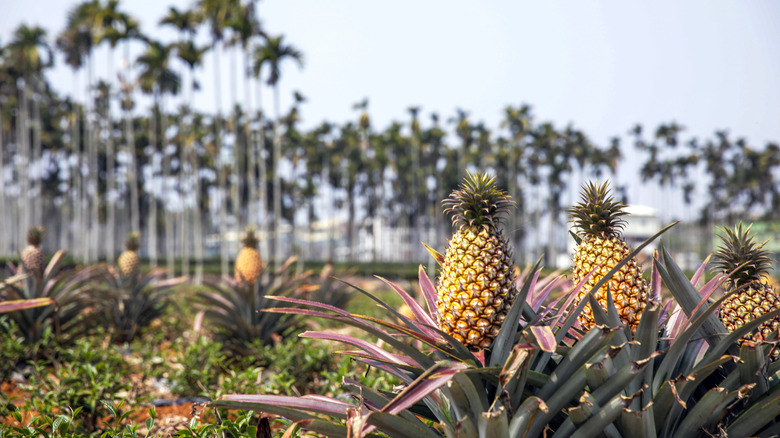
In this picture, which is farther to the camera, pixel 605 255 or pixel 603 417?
pixel 605 255

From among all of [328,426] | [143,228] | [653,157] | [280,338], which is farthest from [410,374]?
[653,157]

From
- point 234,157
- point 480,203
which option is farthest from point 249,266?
point 234,157

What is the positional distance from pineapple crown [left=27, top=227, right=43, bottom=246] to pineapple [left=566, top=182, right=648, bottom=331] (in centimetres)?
847

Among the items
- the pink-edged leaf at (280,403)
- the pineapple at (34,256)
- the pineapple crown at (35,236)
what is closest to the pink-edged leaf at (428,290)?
the pink-edged leaf at (280,403)

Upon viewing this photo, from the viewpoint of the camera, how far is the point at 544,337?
193cm

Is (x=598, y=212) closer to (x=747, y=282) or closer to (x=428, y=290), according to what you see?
(x=747, y=282)

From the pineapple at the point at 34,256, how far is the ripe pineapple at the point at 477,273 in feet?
20.8

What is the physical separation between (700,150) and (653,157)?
6.62m

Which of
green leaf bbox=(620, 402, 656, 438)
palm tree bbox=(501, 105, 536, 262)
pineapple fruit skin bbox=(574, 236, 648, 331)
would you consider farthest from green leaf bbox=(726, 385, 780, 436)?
palm tree bbox=(501, 105, 536, 262)

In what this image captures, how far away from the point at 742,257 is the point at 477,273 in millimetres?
1290

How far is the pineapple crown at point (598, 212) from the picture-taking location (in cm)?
243

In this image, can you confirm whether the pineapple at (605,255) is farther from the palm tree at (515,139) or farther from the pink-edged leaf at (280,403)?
the palm tree at (515,139)

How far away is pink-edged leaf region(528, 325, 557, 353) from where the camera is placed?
1.84 meters

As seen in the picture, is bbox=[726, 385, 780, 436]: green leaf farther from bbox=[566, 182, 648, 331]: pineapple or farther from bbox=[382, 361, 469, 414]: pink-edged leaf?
bbox=[382, 361, 469, 414]: pink-edged leaf
